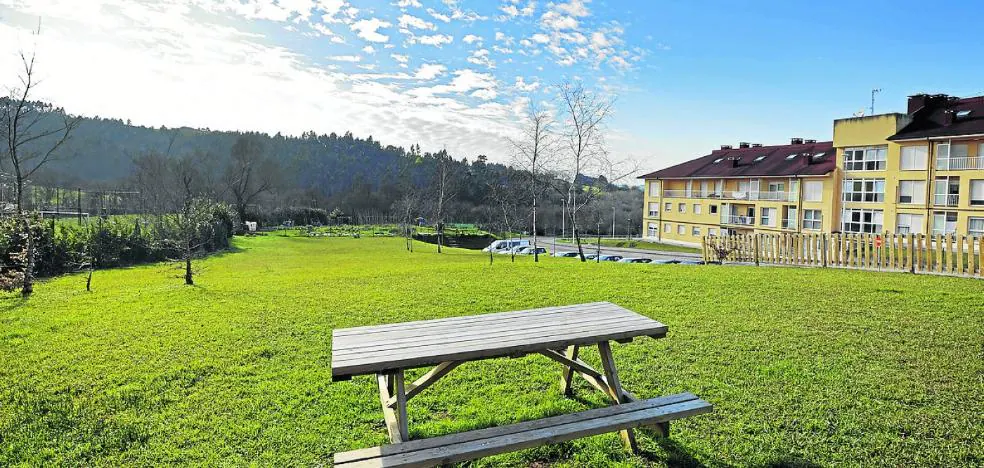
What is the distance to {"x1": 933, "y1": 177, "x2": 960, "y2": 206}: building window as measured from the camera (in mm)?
28969

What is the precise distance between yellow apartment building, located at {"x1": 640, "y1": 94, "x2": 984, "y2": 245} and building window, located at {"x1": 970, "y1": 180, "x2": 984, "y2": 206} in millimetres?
40

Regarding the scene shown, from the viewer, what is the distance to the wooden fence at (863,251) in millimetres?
11297

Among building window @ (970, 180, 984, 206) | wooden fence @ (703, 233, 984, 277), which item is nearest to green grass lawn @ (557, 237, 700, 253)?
building window @ (970, 180, 984, 206)

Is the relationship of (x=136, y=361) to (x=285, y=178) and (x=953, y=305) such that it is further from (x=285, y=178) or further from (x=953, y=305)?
(x=285, y=178)

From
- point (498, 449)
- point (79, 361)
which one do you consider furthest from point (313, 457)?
point (79, 361)

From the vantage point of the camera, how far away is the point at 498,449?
9.99 ft

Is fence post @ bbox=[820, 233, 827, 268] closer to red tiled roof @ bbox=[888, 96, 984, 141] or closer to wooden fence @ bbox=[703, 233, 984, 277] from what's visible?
wooden fence @ bbox=[703, 233, 984, 277]

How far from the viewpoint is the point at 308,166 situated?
99938 millimetres

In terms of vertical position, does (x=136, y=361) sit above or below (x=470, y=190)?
below

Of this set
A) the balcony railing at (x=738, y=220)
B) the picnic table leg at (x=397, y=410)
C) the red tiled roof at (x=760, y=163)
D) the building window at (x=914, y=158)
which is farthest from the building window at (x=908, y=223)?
the picnic table leg at (x=397, y=410)

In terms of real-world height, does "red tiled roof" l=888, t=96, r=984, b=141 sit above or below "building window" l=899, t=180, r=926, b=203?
above

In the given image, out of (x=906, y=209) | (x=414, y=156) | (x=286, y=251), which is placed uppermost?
(x=414, y=156)

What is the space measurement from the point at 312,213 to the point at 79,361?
5733 cm

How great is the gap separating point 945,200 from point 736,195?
14.0 meters
